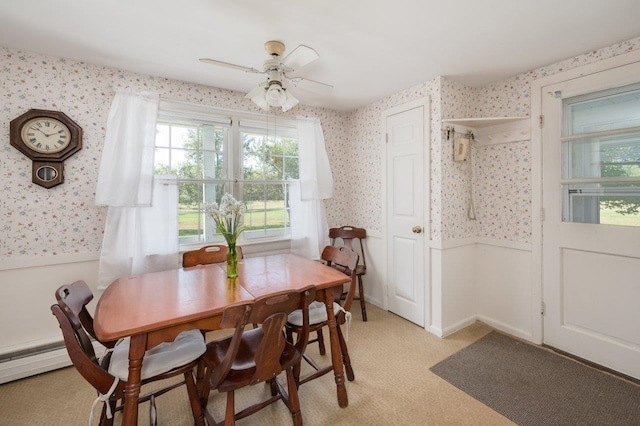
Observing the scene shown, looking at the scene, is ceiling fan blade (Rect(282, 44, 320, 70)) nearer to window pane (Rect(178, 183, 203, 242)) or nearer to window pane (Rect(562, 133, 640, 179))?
window pane (Rect(178, 183, 203, 242))

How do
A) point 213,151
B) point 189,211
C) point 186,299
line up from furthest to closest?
1. point 213,151
2. point 189,211
3. point 186,299

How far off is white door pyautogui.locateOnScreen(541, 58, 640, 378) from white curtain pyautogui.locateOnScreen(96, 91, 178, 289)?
11.3 feet

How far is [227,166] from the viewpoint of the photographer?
3.07 meters

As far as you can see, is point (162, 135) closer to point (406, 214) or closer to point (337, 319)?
point (337, 319)

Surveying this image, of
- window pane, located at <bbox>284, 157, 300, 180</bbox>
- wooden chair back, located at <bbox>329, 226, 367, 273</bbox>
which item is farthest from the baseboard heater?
wooden chair back, located at <bbox>329, 226, 367, 273</bbox>

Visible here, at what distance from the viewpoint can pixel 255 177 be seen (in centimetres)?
323

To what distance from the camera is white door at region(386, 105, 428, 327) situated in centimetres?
292

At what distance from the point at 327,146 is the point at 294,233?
125cm

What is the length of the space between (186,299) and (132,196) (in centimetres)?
132

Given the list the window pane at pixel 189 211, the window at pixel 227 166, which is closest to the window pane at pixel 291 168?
the window at pixel 227 166

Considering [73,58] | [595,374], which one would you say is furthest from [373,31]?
[595,374]

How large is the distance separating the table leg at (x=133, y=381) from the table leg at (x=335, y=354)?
106 cm

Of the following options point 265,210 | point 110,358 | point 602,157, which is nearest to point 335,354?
point 110,358

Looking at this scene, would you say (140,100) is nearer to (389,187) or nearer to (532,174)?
(389,187)
